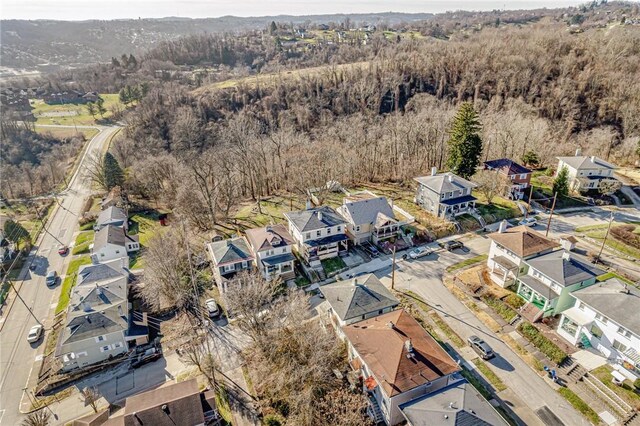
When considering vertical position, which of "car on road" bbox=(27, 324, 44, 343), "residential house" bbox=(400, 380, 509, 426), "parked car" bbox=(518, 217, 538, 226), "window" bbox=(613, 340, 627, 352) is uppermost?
"residential house" bbox=(400, 380, 509, 426)

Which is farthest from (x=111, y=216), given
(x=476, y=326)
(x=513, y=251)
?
(x=513, y=251)

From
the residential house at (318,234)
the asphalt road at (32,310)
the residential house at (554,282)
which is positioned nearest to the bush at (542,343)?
the residential house at (554,282)

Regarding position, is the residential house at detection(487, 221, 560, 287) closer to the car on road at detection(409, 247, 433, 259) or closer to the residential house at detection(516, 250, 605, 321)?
the residential house at detection(516, 250, 605, 321)

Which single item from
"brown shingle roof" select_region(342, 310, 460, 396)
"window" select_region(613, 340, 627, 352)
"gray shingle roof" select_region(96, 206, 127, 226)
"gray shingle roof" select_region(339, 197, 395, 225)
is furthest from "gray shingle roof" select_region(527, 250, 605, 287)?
"gray shingle roof" select_region(96, 206, 127, 226)

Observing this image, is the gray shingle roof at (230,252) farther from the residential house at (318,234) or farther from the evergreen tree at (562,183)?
the evergreen tree at (562,183)

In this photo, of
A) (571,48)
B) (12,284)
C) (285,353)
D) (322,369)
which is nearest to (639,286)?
(322,369)
